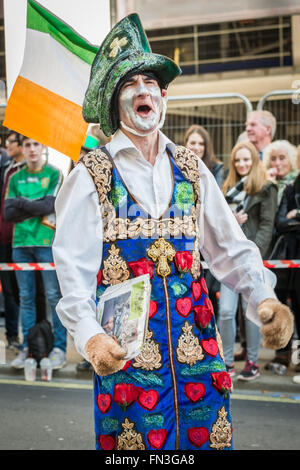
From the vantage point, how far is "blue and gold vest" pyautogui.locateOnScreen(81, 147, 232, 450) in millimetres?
2754

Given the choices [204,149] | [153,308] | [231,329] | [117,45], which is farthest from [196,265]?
[204,149]

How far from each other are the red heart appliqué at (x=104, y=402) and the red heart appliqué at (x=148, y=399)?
0.12 meters

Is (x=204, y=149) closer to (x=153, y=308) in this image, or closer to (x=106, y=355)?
(x=153, y=308)

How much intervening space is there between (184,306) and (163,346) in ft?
0.55

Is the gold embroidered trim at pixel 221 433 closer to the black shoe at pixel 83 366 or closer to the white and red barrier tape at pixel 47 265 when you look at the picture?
the white and red barrier tape at pixel 47 265

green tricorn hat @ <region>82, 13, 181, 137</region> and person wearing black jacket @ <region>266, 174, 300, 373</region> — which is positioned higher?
green tricorn hat @ <region>82, 13, 181, 137</region>

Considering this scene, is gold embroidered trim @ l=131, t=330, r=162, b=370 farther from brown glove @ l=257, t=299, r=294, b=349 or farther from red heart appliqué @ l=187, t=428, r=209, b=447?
brown glove @ l=257, t=299, r=294, b=349

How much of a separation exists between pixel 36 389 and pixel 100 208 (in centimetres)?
383

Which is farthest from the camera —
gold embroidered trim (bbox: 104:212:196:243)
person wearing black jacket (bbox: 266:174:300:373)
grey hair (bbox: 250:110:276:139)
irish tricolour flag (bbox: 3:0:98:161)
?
grey hair (bbox: 250:110:276:139)

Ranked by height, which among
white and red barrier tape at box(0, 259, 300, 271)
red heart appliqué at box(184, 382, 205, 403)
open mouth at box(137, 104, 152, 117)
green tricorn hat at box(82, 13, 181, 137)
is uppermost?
green tricorn hat at box(82, 13, 181, 137)

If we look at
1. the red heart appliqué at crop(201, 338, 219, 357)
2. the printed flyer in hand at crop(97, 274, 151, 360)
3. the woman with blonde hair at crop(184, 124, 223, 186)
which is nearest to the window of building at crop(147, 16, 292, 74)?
the woman with blonde hair at crop(184, 124, 223, 186)

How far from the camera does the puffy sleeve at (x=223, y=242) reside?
2977mm

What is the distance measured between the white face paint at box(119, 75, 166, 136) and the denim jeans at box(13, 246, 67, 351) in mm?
4060

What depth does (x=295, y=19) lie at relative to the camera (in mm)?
13555
